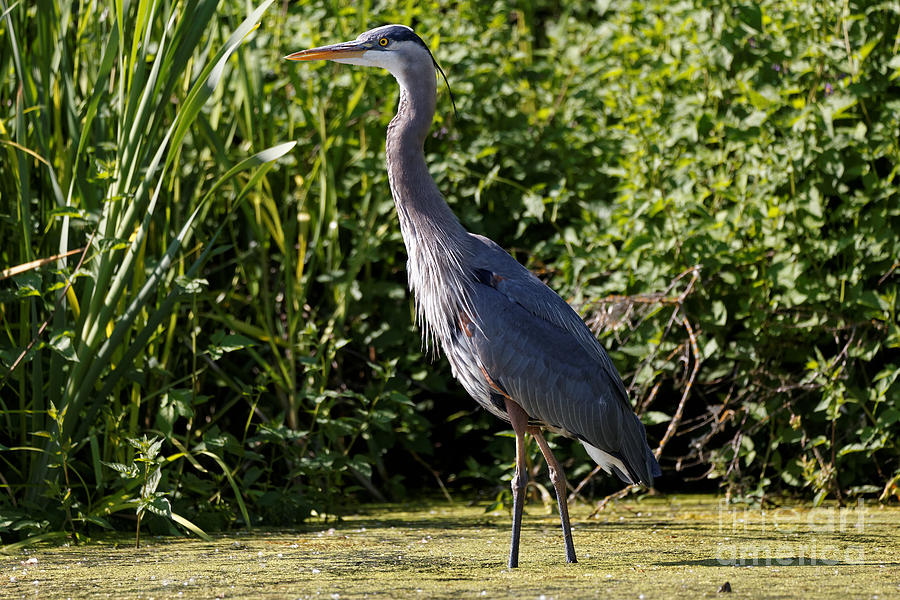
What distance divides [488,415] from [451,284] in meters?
1.86

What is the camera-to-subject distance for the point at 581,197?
5.43 m

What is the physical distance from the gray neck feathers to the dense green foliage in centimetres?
42

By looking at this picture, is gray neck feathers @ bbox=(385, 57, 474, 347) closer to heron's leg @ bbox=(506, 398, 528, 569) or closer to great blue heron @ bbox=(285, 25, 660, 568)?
great blue heron @ bbox=(285, 25, 660, 568)

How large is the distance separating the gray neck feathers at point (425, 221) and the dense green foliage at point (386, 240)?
1.36ft

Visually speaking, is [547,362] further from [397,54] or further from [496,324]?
[397,54]

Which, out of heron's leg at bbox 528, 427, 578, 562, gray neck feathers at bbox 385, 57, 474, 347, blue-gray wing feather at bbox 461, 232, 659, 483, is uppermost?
gray neck feathers at bbox 385, 57, 474, 347

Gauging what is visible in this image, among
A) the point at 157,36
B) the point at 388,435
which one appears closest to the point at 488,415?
the point at 388,435

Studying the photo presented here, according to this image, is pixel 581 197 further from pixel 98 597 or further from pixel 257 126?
pixel 98 597

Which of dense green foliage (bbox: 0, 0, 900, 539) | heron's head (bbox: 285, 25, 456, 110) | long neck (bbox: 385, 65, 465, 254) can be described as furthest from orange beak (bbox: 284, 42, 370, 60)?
dense green foliage (bbox: 0, 0, 900, 539)

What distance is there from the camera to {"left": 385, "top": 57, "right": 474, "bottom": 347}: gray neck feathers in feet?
12.1

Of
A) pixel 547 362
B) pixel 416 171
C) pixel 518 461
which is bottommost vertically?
pixel 518 461

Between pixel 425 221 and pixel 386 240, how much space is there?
158 centimetres

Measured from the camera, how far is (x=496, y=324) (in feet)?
11.8

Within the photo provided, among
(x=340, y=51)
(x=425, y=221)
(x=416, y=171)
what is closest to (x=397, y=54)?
(x=340, y=51)
